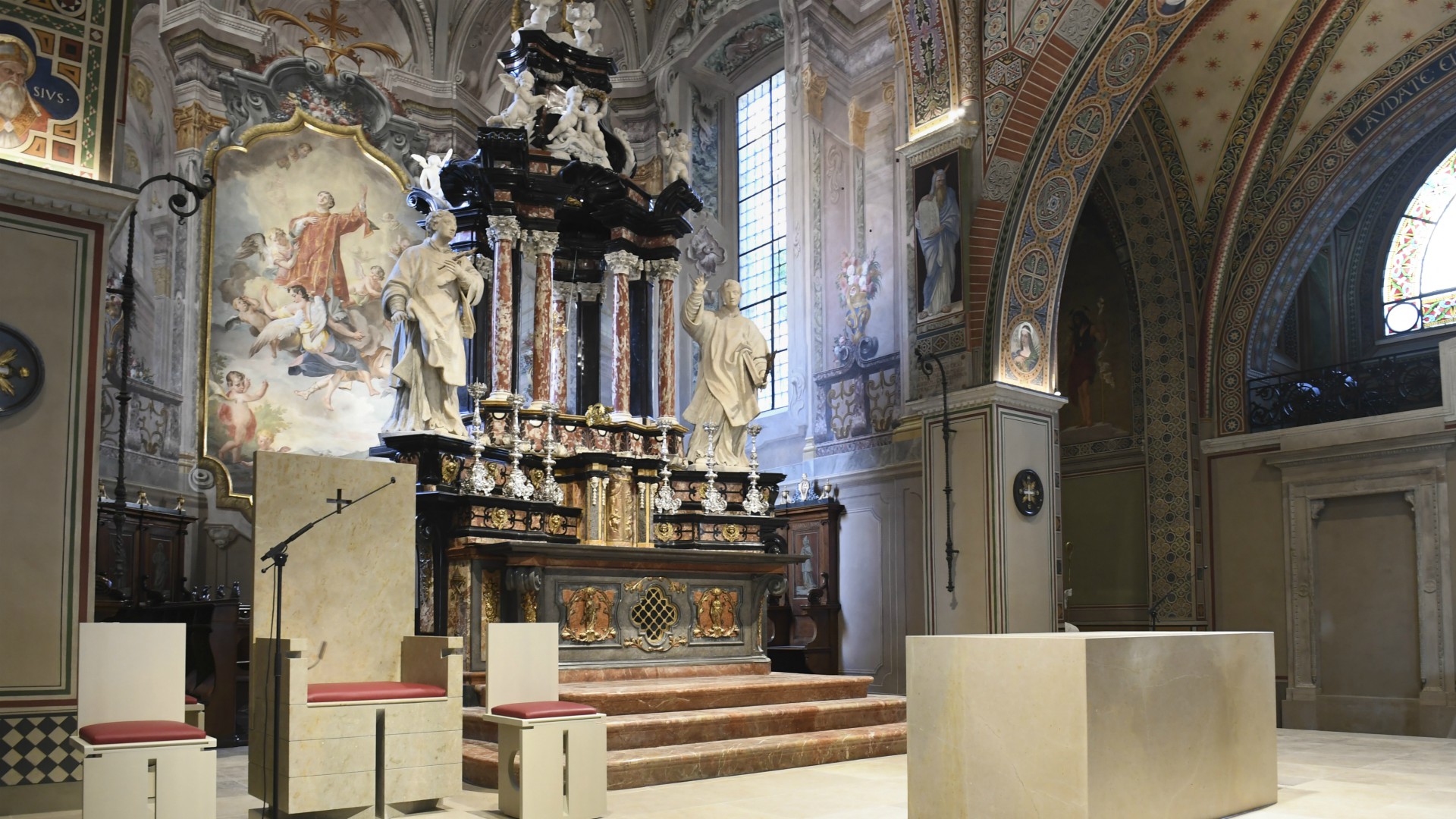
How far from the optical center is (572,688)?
7.88 meters

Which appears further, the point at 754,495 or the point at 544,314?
the point at 754,495

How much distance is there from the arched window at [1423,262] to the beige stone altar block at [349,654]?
36.3ft

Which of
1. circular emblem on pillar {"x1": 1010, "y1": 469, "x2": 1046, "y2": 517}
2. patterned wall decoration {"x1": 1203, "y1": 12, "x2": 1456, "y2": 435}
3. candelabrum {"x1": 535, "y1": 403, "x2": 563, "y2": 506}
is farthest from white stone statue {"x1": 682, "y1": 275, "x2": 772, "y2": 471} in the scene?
patterned wall decoration {"x1": 1203, "y1": 12, "x2": 1456, "y2": 435}

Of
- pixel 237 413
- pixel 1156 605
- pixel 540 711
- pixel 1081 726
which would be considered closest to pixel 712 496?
pixel 540 711

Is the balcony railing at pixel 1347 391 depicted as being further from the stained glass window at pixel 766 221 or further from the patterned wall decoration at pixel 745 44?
the patterned wall decoration at pixel 745 44

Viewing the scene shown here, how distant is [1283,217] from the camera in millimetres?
12930

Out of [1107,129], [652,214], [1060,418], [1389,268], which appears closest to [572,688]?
[652,214]

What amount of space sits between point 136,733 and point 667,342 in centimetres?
668

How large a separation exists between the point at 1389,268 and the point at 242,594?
13173mm

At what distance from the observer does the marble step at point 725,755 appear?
682 centimetres

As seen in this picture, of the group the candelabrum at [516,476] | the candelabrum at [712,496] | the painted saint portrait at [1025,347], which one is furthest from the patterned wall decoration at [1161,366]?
the candelabrum at [516,476]

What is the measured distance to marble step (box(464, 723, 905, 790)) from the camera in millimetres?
6820

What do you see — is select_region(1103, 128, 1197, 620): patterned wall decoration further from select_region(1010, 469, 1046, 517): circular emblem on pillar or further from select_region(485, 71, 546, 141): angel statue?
select_region(485, 71, 546, 141): angel statue

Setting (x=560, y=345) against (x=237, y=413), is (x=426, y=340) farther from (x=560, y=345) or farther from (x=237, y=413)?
(x=237, y=413)
